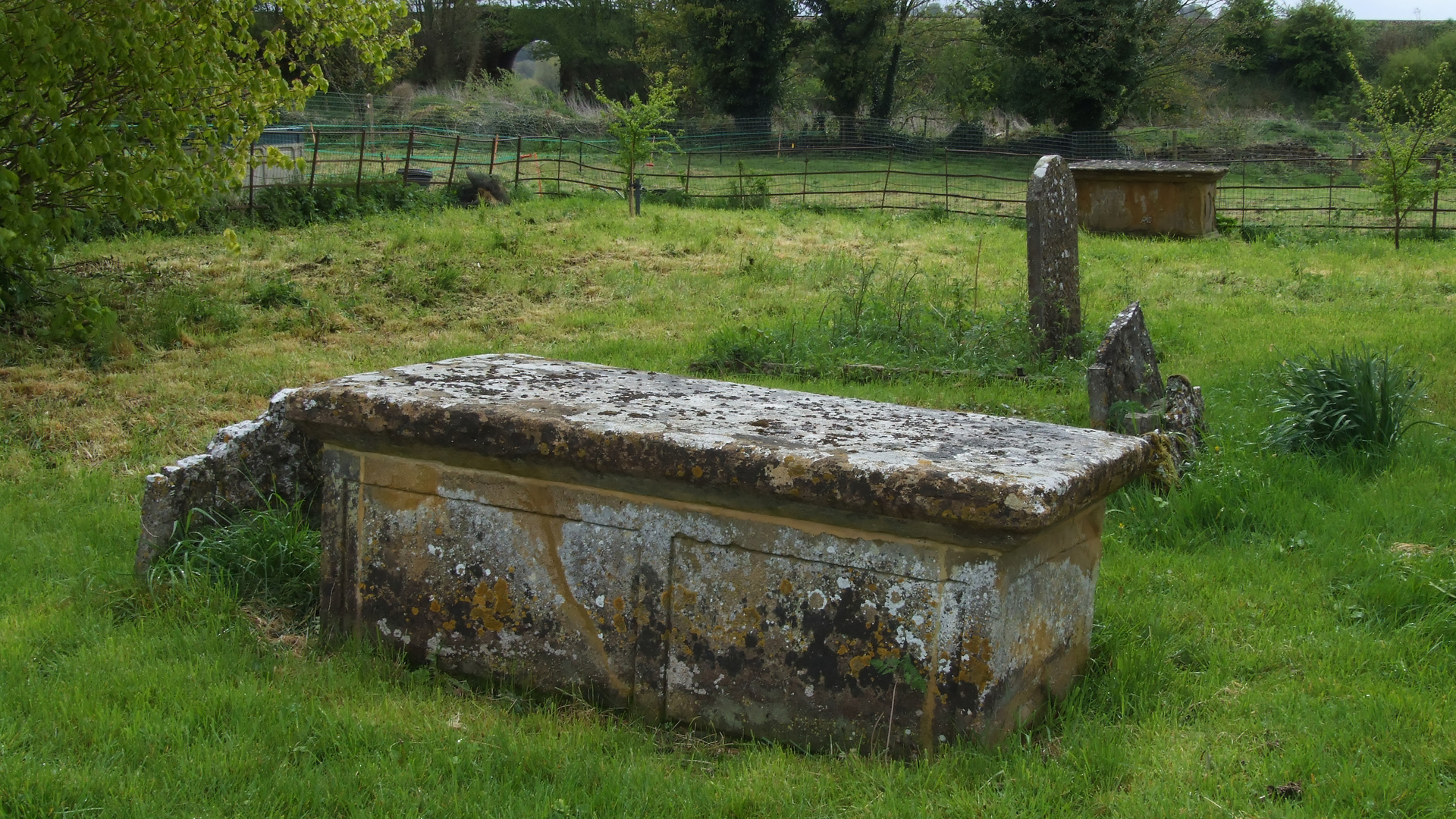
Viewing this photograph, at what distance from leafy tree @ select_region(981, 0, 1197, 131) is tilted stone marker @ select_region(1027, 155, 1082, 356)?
25841 mm

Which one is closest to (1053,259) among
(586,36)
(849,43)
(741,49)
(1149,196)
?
(1149,196)

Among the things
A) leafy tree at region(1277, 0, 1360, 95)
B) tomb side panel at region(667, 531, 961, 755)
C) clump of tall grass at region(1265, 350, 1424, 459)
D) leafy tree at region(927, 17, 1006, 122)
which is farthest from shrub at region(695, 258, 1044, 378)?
leafy tree at region(1277, 0, 1360, 95)

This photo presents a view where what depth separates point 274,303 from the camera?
35.7 feet

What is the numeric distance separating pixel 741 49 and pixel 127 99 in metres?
31.2

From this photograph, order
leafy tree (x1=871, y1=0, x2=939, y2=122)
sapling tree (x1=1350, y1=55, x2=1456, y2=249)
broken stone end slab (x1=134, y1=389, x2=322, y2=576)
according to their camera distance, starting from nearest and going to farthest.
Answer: broken stone end slab (x1=134, y1=389, x2=322, y2=576) → sapling tree (x1=1350, y1=55, x2=1456, y2=249) → leafy tree (x1=871, y1=0, x2=939, y2=122)

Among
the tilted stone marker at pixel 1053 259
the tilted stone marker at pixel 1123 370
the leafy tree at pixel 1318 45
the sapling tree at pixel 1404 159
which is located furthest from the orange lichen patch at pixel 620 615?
the leafy tree at pixel 1318 45

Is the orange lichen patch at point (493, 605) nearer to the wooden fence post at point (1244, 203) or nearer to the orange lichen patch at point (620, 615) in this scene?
the orange lichen patch at point (620, 615)

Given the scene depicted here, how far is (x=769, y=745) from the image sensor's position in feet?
9.74

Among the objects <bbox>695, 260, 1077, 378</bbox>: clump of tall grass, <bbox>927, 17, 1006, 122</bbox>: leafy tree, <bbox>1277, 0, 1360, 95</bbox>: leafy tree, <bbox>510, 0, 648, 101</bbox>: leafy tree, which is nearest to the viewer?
<bbox>695, 260, 1077, 378</bbox>: clump of tall grass

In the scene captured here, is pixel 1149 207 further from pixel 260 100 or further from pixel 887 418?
pixel 887 418

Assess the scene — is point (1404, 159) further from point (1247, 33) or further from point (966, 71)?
point (1247, 33)

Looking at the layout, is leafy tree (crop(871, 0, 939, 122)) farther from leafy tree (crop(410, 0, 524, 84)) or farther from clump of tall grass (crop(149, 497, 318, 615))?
clump of tall grass (crop(149, 497, 318, 615))

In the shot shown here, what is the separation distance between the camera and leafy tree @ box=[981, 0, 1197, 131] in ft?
104

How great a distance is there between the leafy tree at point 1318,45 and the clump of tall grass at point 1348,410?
44958mm
